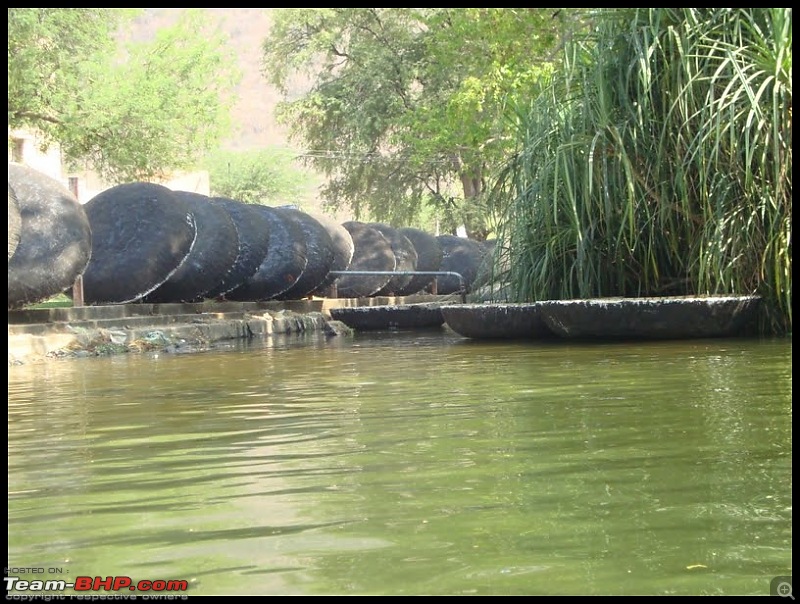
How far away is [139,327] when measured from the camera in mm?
13031

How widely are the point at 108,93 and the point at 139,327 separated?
17.8 meters

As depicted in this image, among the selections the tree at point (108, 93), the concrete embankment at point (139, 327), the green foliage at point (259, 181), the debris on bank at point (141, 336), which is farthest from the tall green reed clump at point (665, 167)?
the green foliage at point (259, 181)

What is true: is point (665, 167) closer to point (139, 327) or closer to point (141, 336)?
point (141, 336)

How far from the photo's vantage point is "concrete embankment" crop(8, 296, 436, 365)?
1111cm

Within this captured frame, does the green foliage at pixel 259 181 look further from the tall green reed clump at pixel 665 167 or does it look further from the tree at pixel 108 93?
the tall green reed clump at pixel 665 167

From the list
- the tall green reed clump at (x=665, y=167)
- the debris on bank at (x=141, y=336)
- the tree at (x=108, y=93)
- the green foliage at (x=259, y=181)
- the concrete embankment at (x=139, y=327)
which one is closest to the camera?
the tall green reed clump at (x=665, y=167)

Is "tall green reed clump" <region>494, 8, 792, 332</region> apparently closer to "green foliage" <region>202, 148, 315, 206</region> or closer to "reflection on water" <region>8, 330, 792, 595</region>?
"reflection on water" <region>8, 330, 792, 595</region>

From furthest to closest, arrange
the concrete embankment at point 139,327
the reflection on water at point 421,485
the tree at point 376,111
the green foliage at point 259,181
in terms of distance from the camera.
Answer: the green foliage at point 259,181, the tree at point 376,111, the concrete embankment at point 139,327, the reflection on water at point 421,485

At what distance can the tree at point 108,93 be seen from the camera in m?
28.3

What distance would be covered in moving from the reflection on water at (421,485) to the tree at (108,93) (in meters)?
23.0

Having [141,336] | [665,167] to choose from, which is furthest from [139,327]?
[665,167]

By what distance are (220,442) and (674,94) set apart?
6833 mm

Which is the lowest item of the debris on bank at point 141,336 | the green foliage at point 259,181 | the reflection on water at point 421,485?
the reflection on water at point 421,485

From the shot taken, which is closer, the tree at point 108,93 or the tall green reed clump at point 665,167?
the tall green reed clump at point 665,167
